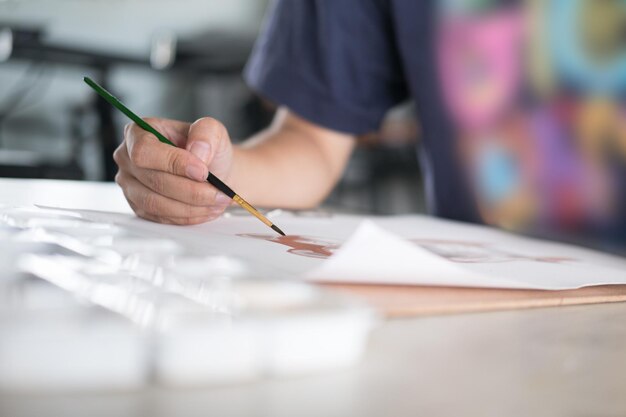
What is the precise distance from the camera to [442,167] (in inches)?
30.8

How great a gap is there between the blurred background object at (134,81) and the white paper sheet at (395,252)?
229 cm

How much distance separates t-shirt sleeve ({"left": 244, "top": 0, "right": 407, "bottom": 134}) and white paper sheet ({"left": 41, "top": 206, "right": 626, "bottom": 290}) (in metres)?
0.27

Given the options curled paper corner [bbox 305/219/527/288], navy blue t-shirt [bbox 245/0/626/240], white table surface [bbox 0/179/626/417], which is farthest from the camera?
navy blue t-shirt [bbox 245/0/626/240]

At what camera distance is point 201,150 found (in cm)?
48

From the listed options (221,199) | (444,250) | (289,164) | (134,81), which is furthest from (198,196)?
(134,81)

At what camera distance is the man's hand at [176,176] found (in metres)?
0.47

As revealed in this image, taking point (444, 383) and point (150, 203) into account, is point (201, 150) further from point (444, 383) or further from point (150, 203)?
point (444, 383)

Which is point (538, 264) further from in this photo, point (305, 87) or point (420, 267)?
point (305, 87)

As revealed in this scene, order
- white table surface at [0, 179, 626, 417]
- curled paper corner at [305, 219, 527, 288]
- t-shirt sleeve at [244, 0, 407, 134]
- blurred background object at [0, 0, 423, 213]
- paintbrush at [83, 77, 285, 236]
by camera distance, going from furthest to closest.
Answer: blurred background object at [0, 0, 423, 213]
t-shirt sleeve at [244, 0, 407, 134]
paintbrush at [83, 77, 285, 236]
curled paper corner at [305, 219, 527, 288]
white table surface at [0, 179, 626, 417]

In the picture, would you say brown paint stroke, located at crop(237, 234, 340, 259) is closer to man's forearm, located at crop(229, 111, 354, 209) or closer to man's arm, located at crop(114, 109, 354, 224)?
man's arm, located at crop(114, 109, 354, 224)

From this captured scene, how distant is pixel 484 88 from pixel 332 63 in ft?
0.61

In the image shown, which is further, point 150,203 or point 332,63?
point 332,63

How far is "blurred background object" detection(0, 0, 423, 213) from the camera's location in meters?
3.00

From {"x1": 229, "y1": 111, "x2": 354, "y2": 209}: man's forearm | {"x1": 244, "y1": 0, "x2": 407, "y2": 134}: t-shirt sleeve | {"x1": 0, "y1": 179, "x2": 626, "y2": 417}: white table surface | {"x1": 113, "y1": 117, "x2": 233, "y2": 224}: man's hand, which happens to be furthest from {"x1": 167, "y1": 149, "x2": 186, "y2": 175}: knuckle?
{"x1": 244, "y1": 0, "x2": 407, "y2": 134}: t-shirt sleeve
